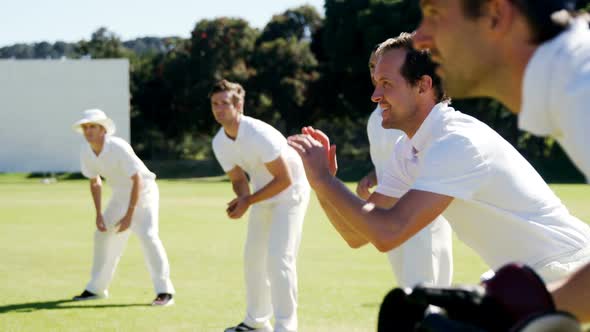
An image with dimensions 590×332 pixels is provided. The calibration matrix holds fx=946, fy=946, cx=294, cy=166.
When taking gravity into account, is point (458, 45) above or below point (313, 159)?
above

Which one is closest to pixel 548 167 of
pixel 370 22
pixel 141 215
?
pixel 370 22

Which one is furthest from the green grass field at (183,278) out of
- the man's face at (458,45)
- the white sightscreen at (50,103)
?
the white sightscreen at (50,103)

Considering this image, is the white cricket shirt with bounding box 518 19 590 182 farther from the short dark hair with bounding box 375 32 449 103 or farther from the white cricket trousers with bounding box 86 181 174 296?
the white cricket trousers with bounding box 86 181 174 296

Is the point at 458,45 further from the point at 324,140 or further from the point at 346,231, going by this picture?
the point at 346,231

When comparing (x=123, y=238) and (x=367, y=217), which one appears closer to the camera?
(x=367, y=217)

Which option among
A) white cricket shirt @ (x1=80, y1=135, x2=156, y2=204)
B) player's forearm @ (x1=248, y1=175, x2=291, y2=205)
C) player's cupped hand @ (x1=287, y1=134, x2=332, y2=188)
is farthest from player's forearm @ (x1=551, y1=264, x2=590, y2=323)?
white cricket shirt @ (x1=80, y1=135, x2=156, y2=204)

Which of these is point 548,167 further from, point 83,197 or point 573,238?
point 573,238

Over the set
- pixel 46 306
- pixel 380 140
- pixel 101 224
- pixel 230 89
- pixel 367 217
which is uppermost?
pixel 367 217

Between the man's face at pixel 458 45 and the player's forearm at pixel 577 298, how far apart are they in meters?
0.48

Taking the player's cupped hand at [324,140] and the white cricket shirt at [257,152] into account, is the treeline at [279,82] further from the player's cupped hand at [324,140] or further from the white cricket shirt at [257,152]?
the player's cupped hand at [324,140]

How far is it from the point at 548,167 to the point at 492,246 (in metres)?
45.1

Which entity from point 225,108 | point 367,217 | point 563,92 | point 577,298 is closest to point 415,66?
point 367,217

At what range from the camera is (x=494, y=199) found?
363cm

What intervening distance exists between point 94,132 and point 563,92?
9533 mm
